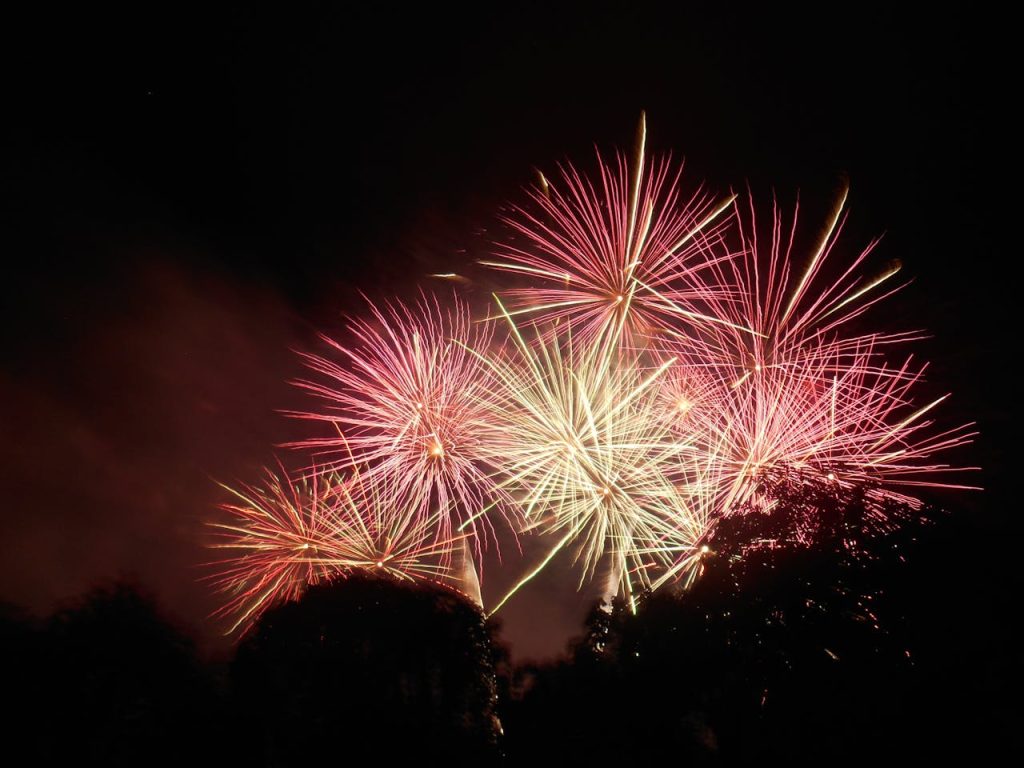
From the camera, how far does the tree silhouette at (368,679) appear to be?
7.54m

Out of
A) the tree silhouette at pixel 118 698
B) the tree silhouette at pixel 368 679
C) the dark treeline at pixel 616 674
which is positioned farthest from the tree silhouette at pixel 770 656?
the tree silhouette at pixel 118 698

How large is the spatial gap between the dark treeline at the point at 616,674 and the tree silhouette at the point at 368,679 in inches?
1.1

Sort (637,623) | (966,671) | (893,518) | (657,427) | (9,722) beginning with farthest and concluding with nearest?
(657,427) → (637,623) → (893,518) → (9,722) → (966,671)

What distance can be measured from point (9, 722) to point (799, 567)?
32.8ft

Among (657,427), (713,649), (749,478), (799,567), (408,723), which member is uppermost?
(657,427)

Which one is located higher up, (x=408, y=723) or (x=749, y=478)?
(x=749, y=478)

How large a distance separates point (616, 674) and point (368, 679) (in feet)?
12.6

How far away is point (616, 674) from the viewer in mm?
8977

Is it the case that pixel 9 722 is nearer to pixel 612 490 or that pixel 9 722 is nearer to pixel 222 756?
pixel 222 756

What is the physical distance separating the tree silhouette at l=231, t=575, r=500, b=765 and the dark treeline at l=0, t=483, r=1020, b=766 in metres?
0.03

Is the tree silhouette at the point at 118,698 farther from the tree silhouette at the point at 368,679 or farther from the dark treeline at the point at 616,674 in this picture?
the tree silhouette at the point at 368,679

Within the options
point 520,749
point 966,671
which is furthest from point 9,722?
point 966,671

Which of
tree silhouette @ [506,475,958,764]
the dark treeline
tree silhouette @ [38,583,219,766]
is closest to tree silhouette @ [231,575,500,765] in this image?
the dark treeline

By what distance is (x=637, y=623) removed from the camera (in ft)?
29.5
